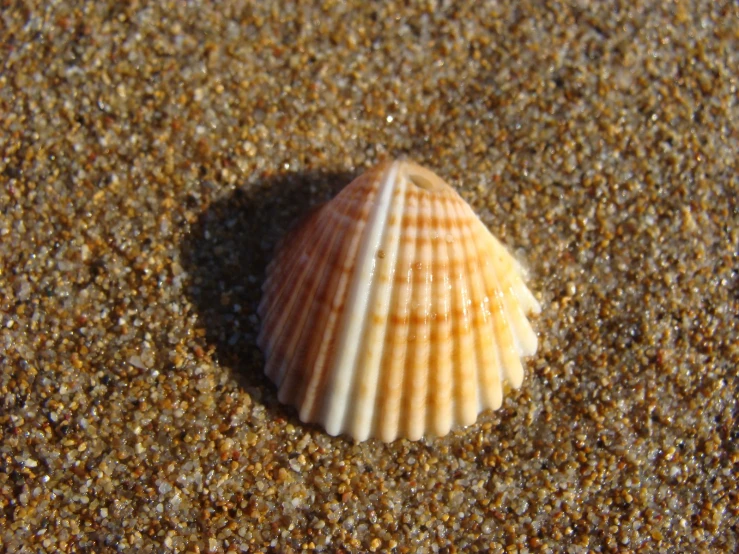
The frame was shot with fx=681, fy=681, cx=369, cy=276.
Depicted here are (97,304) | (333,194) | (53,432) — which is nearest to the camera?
(53,432)

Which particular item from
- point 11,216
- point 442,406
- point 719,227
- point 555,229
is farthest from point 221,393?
point 719,227

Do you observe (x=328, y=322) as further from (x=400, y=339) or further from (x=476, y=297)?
(x=476, y=297)

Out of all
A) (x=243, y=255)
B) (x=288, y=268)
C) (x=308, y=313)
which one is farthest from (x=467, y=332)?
(x=243, y=255)

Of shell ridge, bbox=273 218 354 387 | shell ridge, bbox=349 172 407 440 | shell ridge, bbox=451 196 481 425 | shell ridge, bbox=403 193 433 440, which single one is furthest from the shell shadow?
shell ridge, bbox=451 196 481 425

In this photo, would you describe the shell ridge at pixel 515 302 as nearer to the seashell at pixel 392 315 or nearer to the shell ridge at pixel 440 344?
the seashell at pixel 392 315

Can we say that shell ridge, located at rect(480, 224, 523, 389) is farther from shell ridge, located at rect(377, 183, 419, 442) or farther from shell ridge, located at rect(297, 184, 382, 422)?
shell ridge, located at rect(297, 184, 382, 422)

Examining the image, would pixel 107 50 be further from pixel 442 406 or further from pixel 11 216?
pixel 442 406
